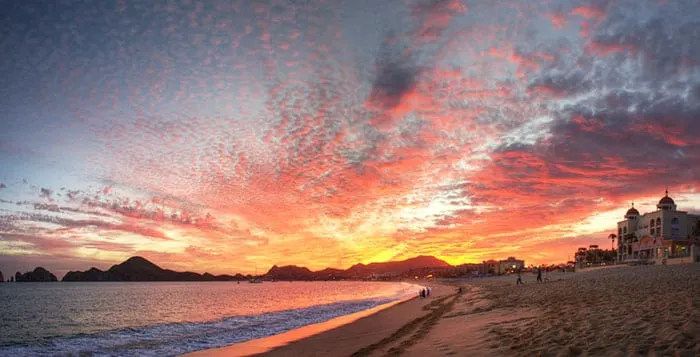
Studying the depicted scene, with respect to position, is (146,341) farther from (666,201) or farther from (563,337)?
(666,201)

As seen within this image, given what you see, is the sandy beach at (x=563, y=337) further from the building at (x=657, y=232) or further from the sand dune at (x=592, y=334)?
the building at (x=657, y=232)

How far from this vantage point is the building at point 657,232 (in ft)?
272

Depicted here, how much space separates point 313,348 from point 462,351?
313 inches

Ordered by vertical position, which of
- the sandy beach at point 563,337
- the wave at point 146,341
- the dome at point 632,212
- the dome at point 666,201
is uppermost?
the dome at point 666,201

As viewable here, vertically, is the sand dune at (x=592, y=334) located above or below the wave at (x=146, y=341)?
above

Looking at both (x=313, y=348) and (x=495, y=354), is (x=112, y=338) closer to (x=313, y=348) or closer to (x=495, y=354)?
(x=313, y=348)

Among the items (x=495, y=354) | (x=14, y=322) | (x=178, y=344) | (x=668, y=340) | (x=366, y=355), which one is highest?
(x=668, y=340)

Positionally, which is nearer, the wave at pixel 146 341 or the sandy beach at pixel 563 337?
the sandy beach at pixel 563 337

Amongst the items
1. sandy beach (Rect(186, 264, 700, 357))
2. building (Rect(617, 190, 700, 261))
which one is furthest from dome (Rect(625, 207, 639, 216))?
sandy beach (Rect(186, 264, 700, 357))

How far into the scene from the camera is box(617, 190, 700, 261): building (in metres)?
82.9

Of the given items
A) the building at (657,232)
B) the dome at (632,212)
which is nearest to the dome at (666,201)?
the building at (657,232)

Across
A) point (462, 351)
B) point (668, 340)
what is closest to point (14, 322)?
point (462, 351)

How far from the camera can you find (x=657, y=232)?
316ft

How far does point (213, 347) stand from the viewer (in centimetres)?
2125
